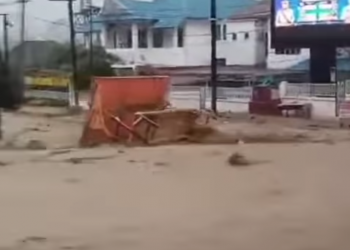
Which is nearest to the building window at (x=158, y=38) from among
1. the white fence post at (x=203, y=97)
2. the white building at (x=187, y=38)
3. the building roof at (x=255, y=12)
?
the white building at (x=187, y=38)

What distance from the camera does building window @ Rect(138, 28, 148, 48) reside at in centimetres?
5384

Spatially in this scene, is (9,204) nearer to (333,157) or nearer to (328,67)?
(333,157)

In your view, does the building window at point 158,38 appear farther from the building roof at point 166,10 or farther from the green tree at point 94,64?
the green tree at point 94,64

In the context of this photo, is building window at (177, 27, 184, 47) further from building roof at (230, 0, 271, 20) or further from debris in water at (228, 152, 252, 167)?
debris in water at (228, 152, 252, 167)

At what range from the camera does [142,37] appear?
54.4m

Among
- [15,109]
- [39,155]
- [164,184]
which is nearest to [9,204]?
[164,184]

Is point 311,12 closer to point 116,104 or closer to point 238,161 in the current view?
point 116,104

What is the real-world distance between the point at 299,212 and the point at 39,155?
6499 millimetres

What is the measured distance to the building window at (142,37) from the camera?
5384 centimetres

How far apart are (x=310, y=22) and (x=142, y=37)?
21.3 m

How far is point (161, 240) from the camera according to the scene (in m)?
6.30

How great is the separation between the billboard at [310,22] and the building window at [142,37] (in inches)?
753

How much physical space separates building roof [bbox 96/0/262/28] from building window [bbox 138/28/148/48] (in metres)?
0.95

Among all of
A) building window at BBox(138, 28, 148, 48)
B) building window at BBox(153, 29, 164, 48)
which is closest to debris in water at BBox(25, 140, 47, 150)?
building window at BBox(153, 29, 164, 48)
